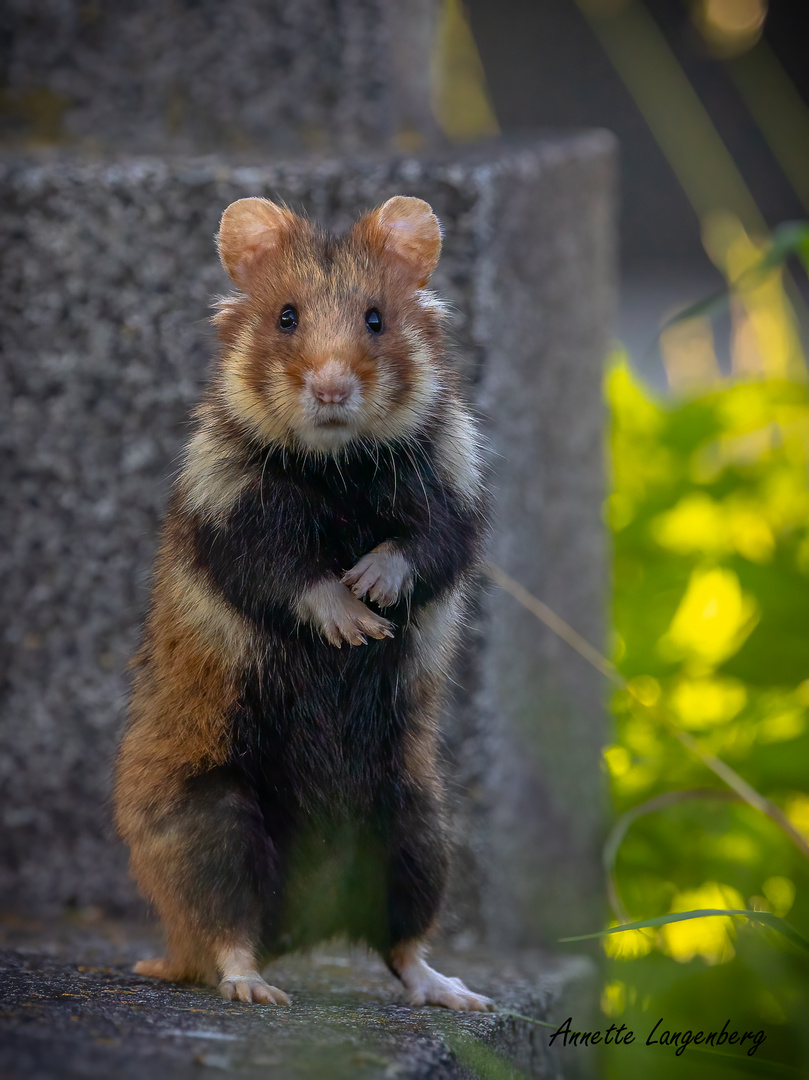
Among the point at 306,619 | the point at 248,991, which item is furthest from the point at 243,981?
the point at 306,619

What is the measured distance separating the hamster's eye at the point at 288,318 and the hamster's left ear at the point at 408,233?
0.21 m

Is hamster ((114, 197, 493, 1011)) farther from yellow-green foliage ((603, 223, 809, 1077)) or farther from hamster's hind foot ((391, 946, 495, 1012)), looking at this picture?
yellow-green foliage ((603, 223, 809, 1077))

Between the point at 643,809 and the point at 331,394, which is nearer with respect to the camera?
the point at 331,394

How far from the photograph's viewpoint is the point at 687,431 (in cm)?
379

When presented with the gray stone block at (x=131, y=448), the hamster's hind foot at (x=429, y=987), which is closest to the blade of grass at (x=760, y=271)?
the gray stone block at (x=131, y=448)

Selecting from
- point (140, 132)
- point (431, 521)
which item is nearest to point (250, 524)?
point (431, 521)

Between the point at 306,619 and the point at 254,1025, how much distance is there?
0.63 m

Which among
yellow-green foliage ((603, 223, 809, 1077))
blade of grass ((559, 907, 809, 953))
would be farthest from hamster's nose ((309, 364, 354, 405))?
yellow-green foliage ((603, 223, 809, 1077))

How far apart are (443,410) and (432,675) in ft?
1.64

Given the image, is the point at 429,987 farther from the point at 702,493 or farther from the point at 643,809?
the point at 702,493

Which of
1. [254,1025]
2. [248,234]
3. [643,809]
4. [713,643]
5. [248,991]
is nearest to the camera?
[254,1025]

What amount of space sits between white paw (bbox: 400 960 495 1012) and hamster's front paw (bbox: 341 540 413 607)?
74cm

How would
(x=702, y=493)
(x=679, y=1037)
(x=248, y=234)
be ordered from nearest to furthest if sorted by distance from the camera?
(x=248, y=234), (x=679, y=1037), (x=702, y=493)

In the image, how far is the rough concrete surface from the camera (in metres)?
1.31
